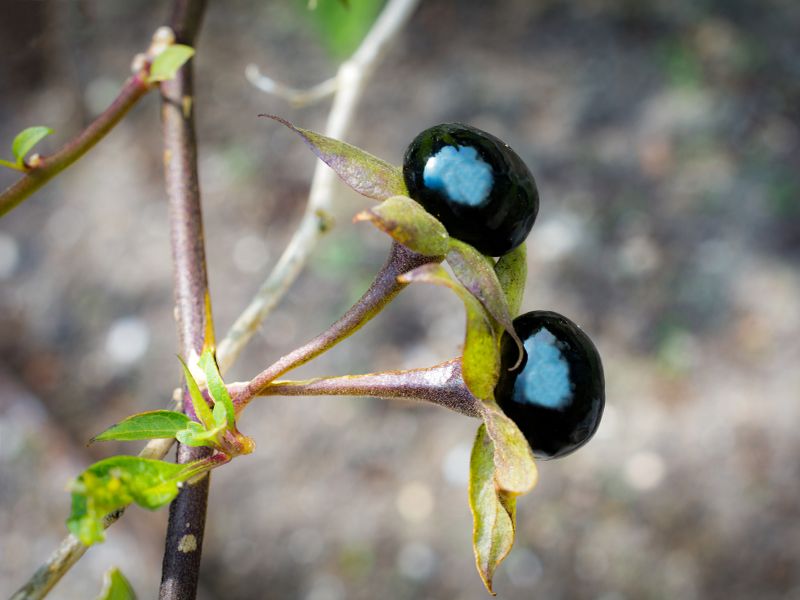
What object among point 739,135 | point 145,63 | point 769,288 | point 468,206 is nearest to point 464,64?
point 739,135

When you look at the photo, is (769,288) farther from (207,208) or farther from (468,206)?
(468,206)

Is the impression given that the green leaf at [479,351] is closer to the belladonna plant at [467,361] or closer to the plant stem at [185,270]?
the belladonna plant at [467,361]

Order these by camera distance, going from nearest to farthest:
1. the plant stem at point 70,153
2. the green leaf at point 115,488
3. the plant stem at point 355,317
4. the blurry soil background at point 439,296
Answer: the green leaf at point 115,488
the plant stem at point 355,317
the plant stem at point 70,153
the blurry soil background at point 439,296

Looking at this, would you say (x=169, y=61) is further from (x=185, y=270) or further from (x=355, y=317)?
(x=355, y=317)

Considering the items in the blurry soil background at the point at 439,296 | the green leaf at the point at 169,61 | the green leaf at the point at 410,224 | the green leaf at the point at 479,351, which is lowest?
the blurry soil background at the point at 439,296

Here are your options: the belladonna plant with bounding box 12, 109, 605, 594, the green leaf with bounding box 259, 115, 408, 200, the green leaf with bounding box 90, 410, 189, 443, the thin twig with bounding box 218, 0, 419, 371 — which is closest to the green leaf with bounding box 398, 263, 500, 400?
the belladonna plant with bounding box 12, 109, 605, 594

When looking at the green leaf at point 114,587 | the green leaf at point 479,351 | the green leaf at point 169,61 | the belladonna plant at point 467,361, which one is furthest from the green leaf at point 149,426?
the green leaf at point 169,61

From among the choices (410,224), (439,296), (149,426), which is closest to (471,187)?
(410,224)
